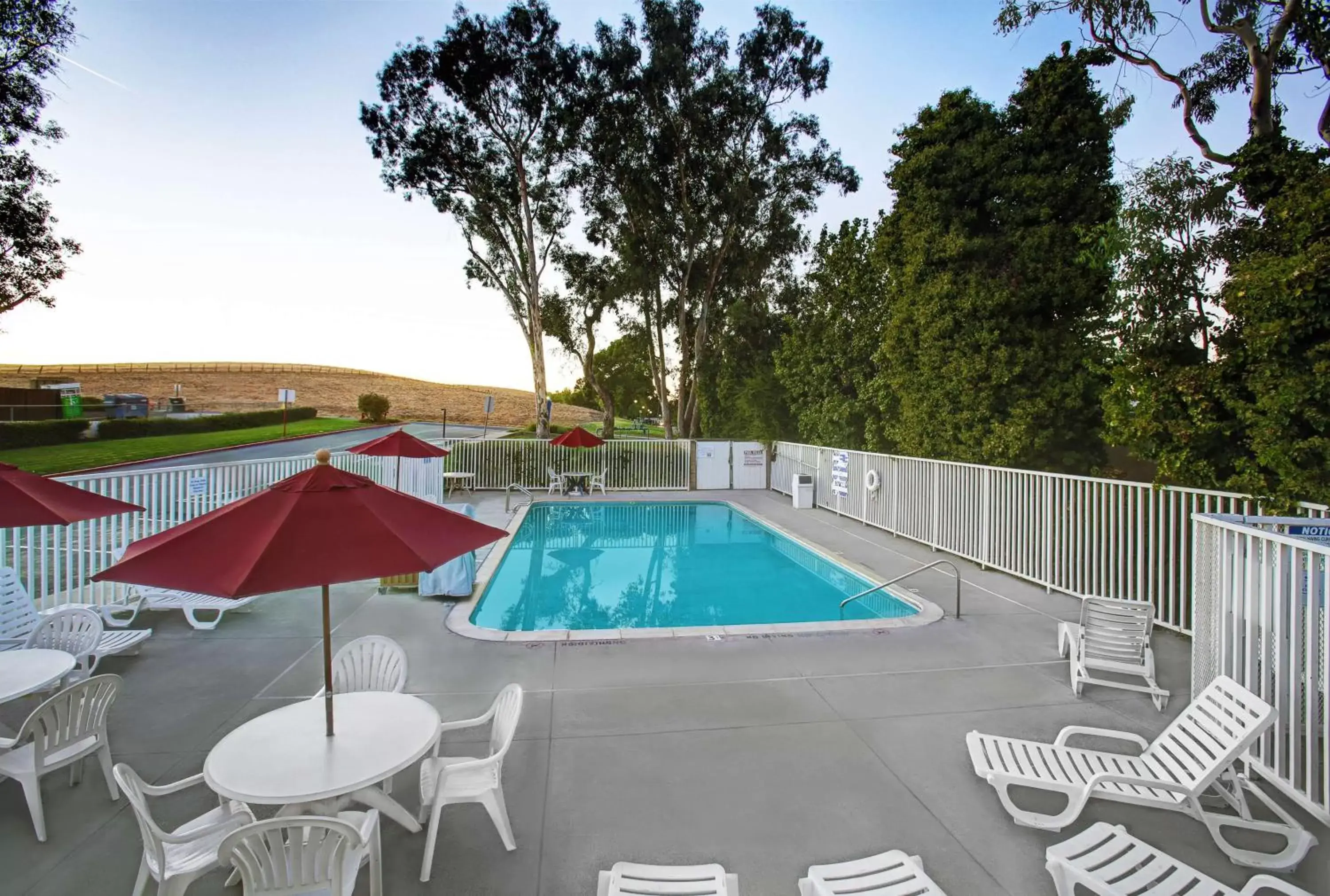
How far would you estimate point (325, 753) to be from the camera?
2732mm

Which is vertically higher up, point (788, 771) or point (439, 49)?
point (439, 49)

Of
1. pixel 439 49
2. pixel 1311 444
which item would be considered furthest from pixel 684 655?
pixel 439 49

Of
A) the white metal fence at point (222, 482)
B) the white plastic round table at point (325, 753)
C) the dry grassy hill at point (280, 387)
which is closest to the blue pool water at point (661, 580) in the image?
the white metal fence at point (222, 482)

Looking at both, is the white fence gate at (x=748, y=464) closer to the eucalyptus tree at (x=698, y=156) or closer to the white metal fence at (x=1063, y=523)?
the eucalyptus tree at (x=698, y=156)

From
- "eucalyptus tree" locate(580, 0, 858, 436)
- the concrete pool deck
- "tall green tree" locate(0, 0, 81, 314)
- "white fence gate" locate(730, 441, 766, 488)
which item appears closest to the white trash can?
"white fence gate" locate(730, 441, 766, 488)

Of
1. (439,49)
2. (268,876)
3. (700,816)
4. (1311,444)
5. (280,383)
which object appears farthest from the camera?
(280,383)

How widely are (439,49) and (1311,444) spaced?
2141cm

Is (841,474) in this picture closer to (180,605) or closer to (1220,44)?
(1220,44)

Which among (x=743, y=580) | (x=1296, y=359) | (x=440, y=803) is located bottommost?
(x=743, y=580)

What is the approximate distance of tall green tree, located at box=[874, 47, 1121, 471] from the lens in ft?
32.6

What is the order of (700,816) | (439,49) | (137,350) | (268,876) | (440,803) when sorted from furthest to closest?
(137,350) < (439,49) < (700,816) < (440,803) < (268,876)

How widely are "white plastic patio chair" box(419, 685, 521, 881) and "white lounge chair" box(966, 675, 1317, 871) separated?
7.85ft

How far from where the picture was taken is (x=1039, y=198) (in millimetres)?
10211

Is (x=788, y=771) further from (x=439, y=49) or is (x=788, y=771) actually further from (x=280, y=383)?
(x=280, y=383)
